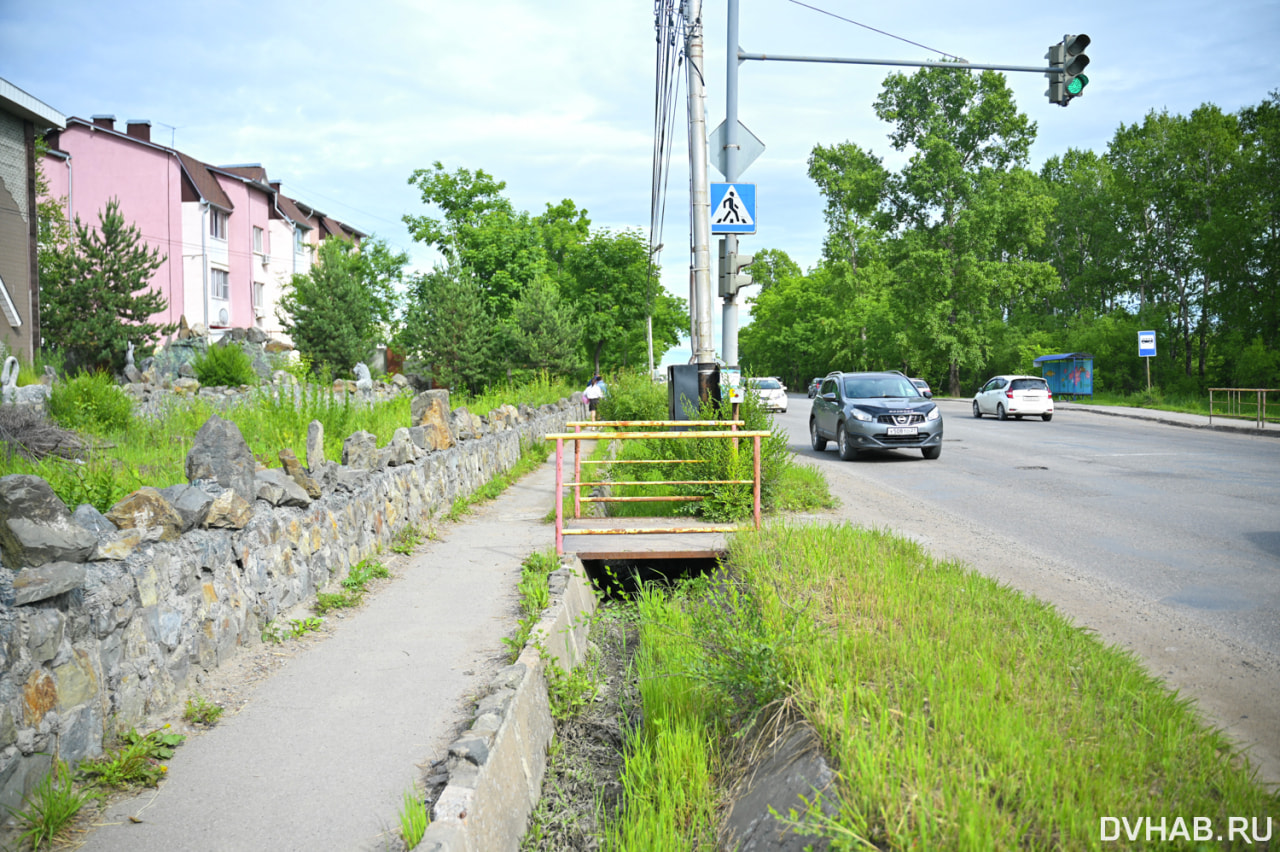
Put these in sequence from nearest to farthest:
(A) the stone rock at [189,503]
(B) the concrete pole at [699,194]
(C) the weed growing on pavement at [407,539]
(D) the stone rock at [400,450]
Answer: (A) the stone rock at [189,503], (C) the weed growing on pavement at [407,539], (D) the stone rock at [400,450], (B) the concrete pole at [699,194]

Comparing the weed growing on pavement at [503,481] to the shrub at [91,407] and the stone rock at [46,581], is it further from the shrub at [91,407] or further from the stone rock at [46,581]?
the stone rock at [46,581]

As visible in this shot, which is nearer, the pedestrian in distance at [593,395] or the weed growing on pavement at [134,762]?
the weed growing on pavement at [134,762]

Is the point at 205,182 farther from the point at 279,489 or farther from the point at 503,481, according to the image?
the point at 279,489

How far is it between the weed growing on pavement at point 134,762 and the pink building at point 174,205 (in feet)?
138

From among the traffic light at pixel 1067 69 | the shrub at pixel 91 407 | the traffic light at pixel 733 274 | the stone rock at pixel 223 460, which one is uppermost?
the traffic light at pixel 1067 69

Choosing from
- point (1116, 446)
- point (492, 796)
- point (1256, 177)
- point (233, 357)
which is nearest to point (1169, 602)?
point (492, 796)

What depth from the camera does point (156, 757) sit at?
12.8ft

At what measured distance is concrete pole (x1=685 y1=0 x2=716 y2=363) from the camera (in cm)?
1171

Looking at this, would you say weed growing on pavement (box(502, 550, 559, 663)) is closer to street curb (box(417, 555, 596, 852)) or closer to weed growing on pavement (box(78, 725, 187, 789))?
street curb (box(417, 555, 596, 852))

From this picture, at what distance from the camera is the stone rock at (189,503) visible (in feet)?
16.1

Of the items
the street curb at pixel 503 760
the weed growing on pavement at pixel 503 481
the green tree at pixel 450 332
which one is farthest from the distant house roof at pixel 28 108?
the street curb at pixel 503 760

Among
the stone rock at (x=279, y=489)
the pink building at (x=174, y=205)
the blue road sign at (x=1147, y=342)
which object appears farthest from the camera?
the pink building at (x=174, y=205)

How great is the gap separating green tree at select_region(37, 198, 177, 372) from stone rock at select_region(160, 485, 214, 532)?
25398mm

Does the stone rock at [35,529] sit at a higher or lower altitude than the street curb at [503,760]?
higher
